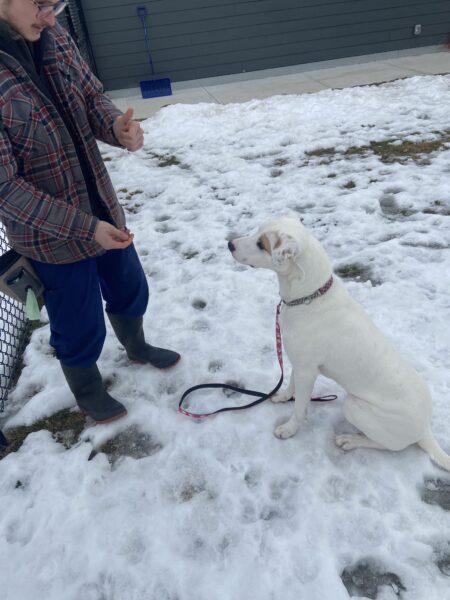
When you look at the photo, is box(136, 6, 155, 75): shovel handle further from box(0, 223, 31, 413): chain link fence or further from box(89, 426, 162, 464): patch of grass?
box(89, 426, 162, 464): patch of grass

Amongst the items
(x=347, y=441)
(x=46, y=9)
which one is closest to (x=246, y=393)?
(x=347, y=441)

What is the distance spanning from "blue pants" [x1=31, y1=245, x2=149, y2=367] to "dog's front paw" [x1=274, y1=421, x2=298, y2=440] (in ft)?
3.74

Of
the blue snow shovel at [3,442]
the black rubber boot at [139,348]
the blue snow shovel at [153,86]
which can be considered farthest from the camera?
the blue snow shovel at [153,86]

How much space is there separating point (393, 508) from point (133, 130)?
2.30 meters

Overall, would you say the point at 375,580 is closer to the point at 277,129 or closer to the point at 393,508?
the point at 393,508

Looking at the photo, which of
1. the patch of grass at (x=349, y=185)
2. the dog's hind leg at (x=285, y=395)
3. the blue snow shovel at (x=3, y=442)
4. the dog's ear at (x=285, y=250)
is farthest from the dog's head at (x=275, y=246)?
the patch of grass at (x=349, y=185)

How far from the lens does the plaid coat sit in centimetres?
178

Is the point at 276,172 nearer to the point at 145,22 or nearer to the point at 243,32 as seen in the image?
the point at 243,32

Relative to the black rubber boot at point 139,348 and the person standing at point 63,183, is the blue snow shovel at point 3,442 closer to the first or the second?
the person standing at point 63,183

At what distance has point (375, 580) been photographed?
6.20 feet

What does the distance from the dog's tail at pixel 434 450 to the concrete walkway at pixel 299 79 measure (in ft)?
25.6

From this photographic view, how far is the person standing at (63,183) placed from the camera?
1.78 metres

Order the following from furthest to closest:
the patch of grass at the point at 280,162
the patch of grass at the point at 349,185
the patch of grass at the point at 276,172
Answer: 1. the patch of grass at the point at 280,162
2. the patch of grass at the point at 276,172
3. the patch of grass at the point at 349,185

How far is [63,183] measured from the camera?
6.73 ft
